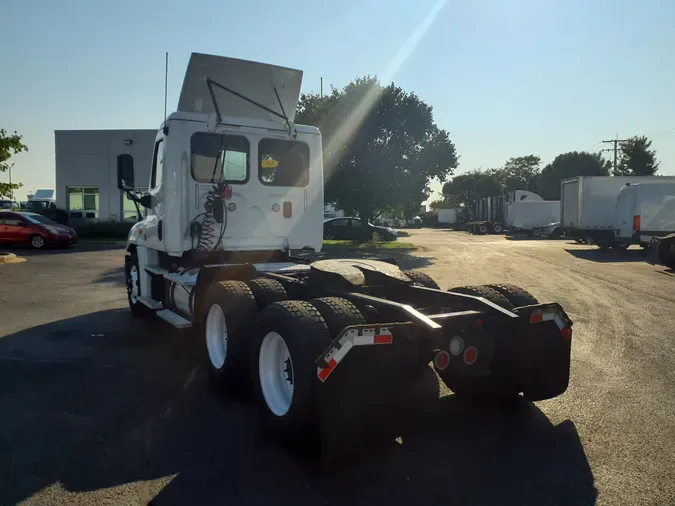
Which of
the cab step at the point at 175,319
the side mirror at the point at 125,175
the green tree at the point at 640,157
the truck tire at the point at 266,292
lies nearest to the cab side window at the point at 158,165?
the side mirror at the point at 125,175

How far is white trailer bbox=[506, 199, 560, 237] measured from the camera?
4291cm

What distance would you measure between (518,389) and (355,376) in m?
1.94

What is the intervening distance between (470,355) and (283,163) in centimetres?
431

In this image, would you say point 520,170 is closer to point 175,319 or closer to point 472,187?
point 472,187

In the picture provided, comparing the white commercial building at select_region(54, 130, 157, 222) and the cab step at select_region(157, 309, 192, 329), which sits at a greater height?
the white commercial building at select_region(54, 130, 157, 222)

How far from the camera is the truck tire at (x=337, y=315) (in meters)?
4.10

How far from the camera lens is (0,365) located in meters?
6.38

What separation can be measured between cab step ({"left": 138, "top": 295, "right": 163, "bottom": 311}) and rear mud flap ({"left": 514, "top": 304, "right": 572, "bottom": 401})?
5149 mm

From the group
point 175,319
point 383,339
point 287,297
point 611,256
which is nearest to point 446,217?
point 611,256

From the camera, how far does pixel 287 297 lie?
18.0ft

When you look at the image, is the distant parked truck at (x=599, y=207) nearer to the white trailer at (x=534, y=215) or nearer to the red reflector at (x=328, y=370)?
the white trailer at (x=534, y=215)

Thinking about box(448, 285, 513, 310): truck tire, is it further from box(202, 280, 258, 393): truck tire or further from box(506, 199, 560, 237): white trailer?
box(506, 199, 560, 237): white trailer

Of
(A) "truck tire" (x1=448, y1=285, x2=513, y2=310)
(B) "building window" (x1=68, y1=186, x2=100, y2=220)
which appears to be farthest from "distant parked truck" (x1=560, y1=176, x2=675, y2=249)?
(B) "building window" (x1=68, y1=186, x2=100, y2=220)

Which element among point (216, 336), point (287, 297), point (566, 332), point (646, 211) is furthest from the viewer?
point (646, 211)
